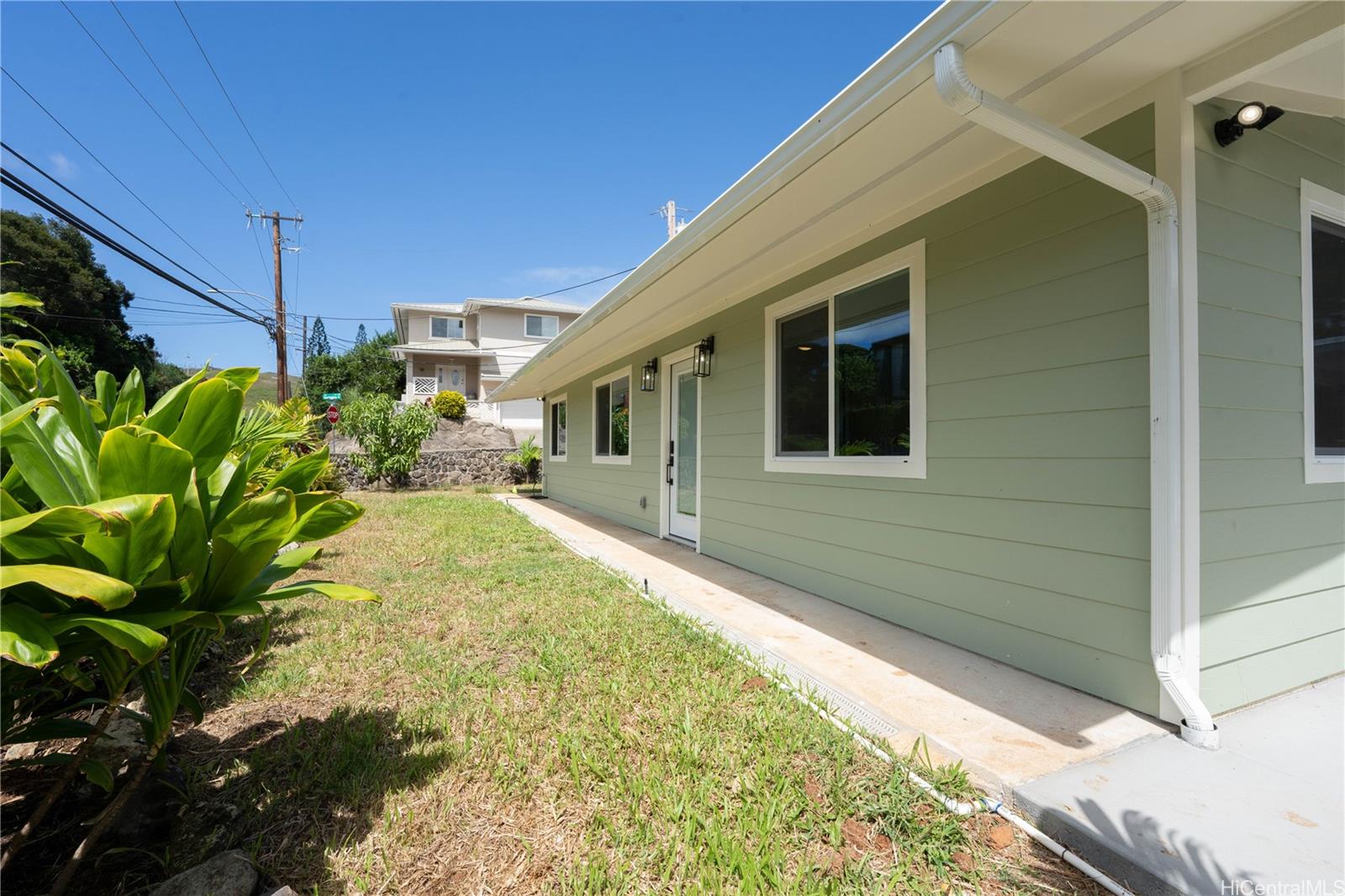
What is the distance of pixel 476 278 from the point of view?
78.5 ft

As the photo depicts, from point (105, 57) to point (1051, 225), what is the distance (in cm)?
1010

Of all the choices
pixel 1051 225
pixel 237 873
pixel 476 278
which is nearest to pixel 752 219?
pixel 1051 225

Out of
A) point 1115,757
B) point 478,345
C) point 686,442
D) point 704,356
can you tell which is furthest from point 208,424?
point 478,345

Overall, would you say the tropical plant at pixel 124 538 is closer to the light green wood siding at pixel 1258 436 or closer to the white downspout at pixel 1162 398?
the white downspout at pixel 1162 398

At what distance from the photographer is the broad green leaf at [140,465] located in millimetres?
1121

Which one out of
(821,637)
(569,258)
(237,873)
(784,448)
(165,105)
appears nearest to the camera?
(237,873)

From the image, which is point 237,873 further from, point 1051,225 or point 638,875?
point 1051,225

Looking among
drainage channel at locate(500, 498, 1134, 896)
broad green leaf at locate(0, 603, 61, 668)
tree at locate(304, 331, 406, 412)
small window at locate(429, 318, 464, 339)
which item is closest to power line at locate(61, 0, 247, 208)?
broad green leaf at locate(0, 603, 61, 668)

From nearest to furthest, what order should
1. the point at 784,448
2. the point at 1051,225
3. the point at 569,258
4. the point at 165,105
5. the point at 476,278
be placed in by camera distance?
the point at 1051,225 → the point at 784,448 → the point at 165,105 → the point at 569,258 → the point at 476,278

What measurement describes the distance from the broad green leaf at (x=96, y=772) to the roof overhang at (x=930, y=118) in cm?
305

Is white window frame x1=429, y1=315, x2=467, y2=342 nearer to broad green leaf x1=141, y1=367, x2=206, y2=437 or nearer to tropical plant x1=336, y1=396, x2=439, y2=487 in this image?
tropical plant x1=336, y1=396, x2=439, y2=487

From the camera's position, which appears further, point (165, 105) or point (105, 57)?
point (165, 105)

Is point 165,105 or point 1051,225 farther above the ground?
point 165,105

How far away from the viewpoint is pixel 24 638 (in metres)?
0.95
